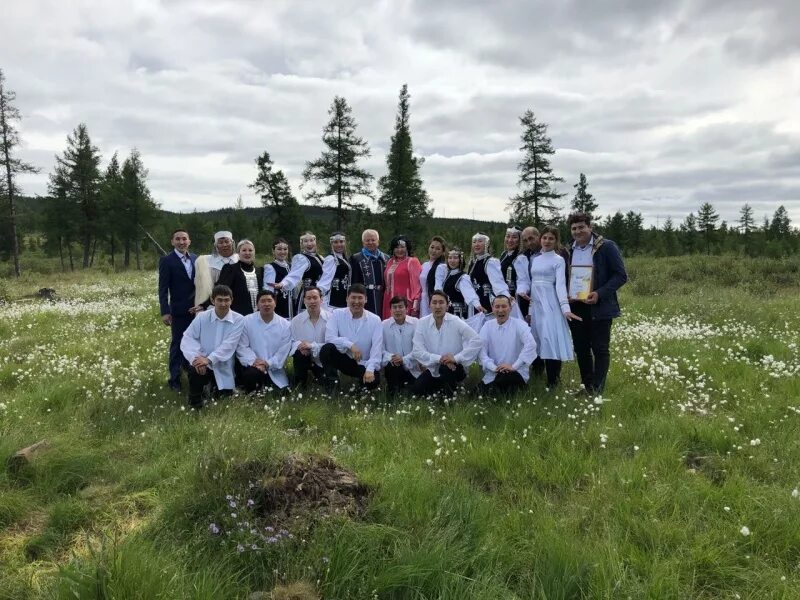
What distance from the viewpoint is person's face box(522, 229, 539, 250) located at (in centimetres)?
761

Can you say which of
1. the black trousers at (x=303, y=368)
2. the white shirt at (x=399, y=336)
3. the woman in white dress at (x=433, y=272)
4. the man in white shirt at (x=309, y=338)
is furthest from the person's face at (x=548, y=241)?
the black trousers at (x=303, y=368)

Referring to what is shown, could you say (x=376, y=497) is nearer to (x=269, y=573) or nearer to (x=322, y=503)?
(x=322, y=503)

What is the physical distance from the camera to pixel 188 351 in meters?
7.10

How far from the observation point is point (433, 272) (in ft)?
27.7

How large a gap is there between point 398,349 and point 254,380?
2131 mm

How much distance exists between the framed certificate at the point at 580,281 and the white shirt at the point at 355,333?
279cm

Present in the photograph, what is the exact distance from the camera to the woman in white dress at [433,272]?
27.5ft

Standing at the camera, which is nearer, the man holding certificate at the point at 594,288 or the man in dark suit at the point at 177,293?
the man holding certificate at the point at 594,288

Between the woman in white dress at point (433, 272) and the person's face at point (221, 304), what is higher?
the woman in white dress at point (433, 272)

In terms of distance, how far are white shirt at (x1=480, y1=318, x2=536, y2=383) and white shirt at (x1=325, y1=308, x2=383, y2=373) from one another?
154cm

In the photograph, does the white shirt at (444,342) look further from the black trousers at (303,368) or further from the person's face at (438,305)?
the black trousers at (303,368)

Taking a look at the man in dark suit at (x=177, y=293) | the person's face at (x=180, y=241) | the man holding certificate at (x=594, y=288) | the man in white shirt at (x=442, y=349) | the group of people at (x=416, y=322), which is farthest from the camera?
the man in dark suit at (x=177, y=293)

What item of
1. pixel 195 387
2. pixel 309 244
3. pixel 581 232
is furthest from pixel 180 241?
pixel 581 232

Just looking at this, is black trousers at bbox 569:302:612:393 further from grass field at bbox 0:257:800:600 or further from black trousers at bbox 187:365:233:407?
black trousers at bbox 187:365:233:407
